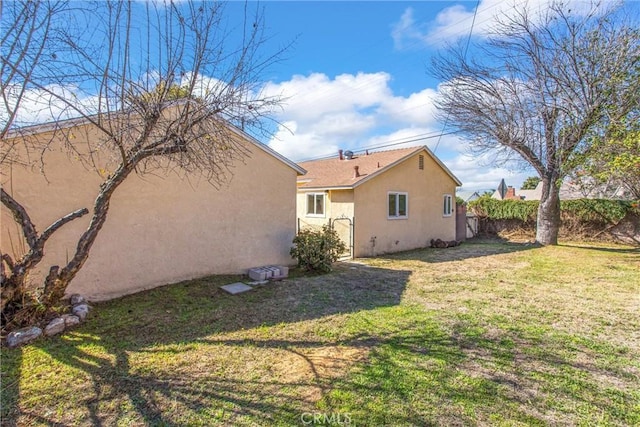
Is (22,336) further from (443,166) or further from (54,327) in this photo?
(443,166)

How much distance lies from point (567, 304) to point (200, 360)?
6.85 metres

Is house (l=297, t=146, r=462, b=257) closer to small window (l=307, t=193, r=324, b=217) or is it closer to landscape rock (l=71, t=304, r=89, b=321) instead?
small window (l=307, t=193, r=324, b=217)

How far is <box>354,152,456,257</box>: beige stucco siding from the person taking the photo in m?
12.6

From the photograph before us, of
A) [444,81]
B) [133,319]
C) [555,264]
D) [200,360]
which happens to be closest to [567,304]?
[555,264]

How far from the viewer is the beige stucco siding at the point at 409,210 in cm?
1260

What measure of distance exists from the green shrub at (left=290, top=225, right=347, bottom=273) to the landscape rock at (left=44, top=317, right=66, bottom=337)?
556 centimetres

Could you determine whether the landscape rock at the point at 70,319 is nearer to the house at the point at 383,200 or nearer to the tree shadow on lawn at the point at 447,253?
the house at the point at 383,200

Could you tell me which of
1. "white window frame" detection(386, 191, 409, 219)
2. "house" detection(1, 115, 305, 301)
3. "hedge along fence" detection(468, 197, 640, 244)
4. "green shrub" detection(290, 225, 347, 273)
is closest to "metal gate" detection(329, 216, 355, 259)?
"white window frame" detection(386, 191, 409, 219)

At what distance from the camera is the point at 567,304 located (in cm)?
638

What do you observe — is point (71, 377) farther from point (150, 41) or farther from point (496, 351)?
point (496, 351)

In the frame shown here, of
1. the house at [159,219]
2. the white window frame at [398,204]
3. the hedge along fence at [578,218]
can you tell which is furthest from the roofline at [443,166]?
the house at [159,219]

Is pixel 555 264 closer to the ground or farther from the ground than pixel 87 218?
closer to the ground

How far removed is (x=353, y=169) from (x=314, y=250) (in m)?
5.94

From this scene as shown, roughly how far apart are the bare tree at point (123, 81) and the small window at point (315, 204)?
8545 mm
